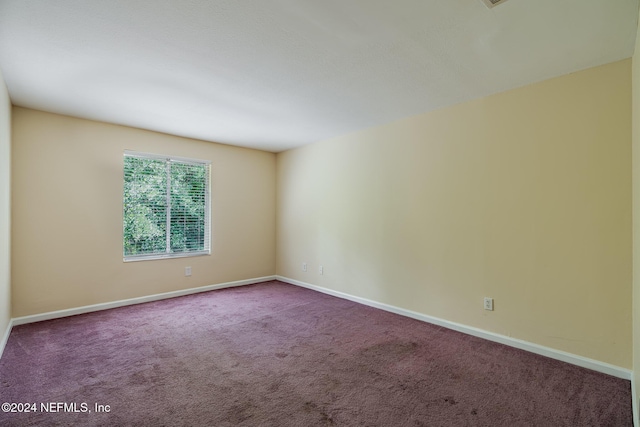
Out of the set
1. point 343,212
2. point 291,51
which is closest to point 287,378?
point 291,51

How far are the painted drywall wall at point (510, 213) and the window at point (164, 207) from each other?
7.60ft

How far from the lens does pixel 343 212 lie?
14.7 ft

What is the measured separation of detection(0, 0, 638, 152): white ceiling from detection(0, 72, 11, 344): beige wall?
311mm

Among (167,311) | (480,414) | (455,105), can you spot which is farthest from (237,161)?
(480,414)

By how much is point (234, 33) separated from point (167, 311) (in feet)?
10.9

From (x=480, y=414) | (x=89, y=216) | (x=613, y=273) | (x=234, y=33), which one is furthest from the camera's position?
(x=89, y=216)

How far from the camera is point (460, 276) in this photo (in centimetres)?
320

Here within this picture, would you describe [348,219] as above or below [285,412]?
above

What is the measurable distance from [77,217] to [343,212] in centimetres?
341

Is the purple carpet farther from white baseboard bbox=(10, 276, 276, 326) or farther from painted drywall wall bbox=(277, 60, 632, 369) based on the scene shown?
painted drywall wall bbox=(277, 60, 632, 369)

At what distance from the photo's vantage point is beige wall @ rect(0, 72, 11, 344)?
2641mm

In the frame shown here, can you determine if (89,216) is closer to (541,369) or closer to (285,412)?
(285,412)

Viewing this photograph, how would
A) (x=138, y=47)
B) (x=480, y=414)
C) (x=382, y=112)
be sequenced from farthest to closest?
(x=382, y=112)
(x=138, y=47)
(x=480, y=414)

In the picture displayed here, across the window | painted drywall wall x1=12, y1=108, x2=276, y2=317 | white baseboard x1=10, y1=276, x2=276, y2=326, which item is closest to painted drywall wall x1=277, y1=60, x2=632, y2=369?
white baseboard x1=10, y1=276, x2=276, y2=326
